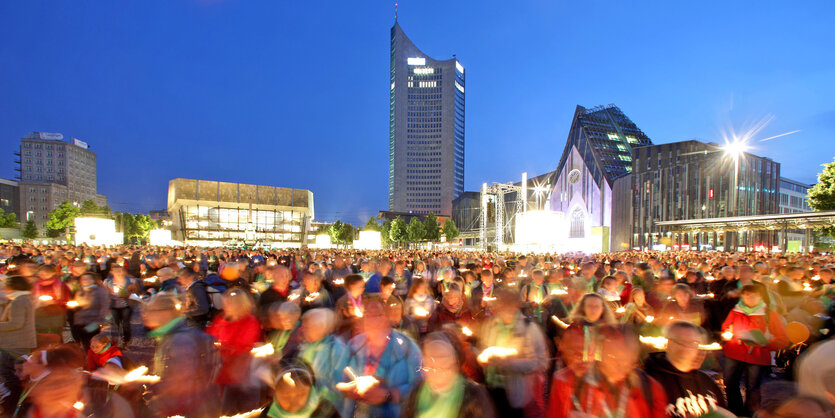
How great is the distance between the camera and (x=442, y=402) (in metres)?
2.41

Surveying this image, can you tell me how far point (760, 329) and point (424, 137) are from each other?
496 ft

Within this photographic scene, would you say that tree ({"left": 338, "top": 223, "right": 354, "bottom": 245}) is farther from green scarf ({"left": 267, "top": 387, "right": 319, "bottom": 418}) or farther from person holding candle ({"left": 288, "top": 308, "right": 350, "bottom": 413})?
green scarf ({"left": 267, "top": 387, "right": 319, "bottom": 418})

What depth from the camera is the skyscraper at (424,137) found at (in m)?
152

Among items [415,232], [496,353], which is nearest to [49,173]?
[415,232]

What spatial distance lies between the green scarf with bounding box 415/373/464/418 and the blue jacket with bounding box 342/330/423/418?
422mm

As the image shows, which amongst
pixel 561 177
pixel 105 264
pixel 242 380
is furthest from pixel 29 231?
pixel 561 177

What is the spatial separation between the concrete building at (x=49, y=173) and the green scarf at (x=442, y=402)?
15073 centimetres

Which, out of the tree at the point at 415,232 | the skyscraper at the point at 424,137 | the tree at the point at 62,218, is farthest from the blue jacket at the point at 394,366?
the skyscraper at the point at 424,137

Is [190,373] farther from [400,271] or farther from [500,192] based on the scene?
[500,192]

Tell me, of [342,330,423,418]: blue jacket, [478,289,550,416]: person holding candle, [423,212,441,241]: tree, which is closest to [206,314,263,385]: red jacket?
[342,330,423,418]: blue jacket

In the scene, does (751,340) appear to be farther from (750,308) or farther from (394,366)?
(394,366)

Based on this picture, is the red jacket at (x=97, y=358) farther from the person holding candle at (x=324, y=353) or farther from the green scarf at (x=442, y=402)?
the green scarf at (x=442, y=402)

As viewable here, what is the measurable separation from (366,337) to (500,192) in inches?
1416

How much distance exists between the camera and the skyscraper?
15150 centimetres
